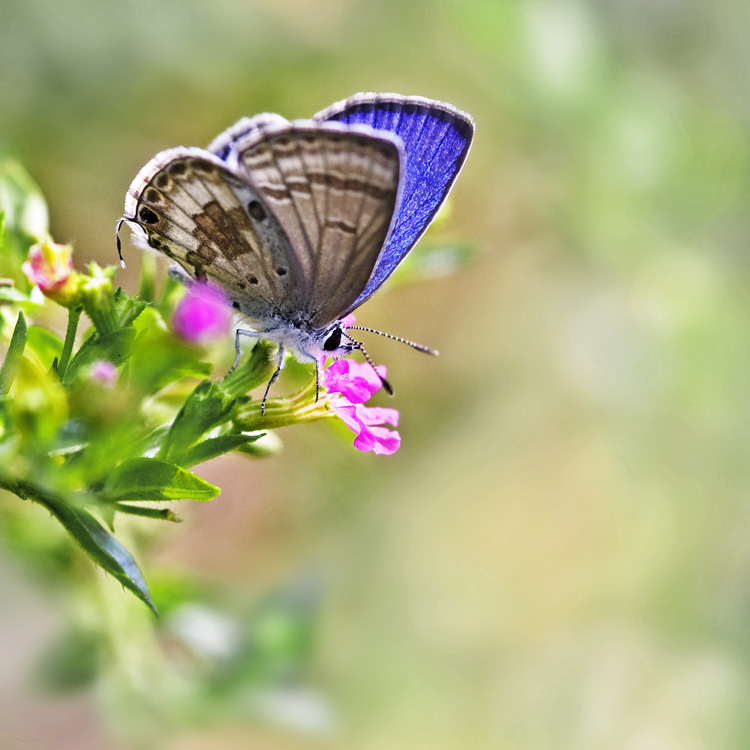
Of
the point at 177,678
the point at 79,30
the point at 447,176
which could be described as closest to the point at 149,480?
the point at 447,176

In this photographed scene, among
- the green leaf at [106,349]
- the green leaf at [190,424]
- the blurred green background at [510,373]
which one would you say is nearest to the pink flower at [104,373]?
the green leaf at [106,349]

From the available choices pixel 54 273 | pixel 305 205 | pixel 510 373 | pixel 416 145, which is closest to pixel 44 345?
pixel 54 273

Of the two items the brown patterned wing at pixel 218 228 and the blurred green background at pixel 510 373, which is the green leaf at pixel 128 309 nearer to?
the brown patterned wing at pixel 218 228

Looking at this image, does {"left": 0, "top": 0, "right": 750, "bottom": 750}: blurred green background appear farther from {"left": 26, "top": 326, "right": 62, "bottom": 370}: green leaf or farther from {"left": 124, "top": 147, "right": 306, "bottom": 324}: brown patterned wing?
{"left": 26, "top": 326, "right": 62, "bottom": 370}: green leaf

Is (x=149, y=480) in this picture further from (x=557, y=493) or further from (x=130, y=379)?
(x=557, y=493)

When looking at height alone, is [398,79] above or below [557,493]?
above

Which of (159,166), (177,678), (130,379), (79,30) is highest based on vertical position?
(79,30)
